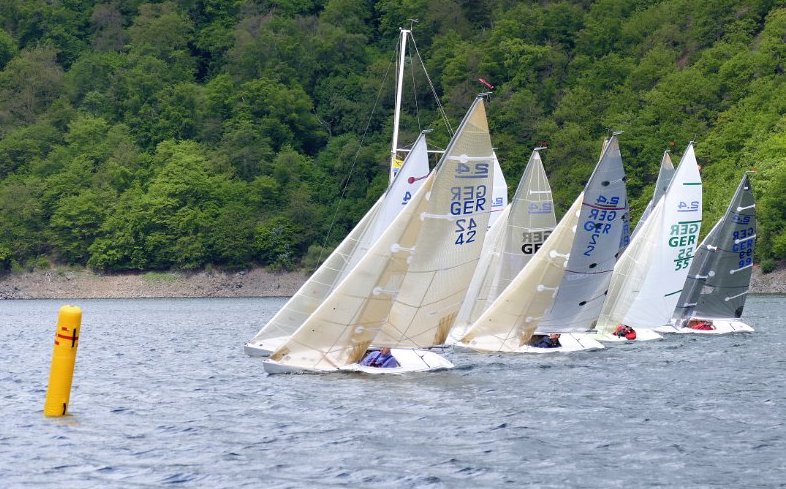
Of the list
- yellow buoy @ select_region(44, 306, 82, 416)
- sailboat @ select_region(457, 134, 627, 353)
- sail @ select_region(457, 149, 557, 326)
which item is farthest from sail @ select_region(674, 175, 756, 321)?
yellow buoy @ select_region(44, 306, 82, 416)

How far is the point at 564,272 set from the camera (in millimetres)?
43812

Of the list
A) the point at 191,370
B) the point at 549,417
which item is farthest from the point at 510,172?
the point at 549,417

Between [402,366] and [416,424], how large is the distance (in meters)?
7.43

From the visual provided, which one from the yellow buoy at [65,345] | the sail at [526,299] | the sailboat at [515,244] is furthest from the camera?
the sailboat at [515,244]

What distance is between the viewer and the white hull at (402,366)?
3572 cm

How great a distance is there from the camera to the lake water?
24.5 m

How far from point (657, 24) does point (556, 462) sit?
116759 millimetres

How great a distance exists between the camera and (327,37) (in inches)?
6112

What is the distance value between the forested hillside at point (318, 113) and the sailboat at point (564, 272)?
2116 inches

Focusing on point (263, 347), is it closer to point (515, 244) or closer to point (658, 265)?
point (515, 244)

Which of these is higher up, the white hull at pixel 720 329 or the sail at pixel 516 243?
the sail at pixel 516 243

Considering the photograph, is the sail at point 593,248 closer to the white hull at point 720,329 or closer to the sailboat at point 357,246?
the sailboat at point 357,246

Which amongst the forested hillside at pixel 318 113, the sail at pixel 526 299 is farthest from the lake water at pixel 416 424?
the forested hillside at pixel 318 113

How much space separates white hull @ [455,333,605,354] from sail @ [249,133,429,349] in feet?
15.8
